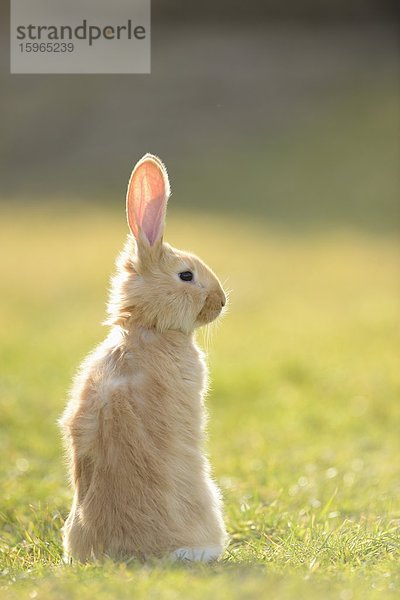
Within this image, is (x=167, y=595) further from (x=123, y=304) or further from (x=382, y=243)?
(x=382, y=243)

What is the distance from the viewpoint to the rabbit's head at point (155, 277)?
3686 mm

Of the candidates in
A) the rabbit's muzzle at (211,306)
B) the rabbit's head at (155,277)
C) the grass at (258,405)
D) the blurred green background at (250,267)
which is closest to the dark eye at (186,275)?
the rabbit's head at (155,277)

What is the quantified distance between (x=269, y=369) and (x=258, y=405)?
1011 millimetres

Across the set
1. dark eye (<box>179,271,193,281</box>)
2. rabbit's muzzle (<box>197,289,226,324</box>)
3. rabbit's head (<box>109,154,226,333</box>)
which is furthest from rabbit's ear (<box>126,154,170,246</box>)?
rabbit's muzzle (<box>197,289,226,324</box>)

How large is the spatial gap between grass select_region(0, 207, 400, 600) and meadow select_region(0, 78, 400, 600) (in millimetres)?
17

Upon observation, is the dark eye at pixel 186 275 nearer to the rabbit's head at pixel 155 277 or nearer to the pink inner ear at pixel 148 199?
the rabbit's head at pixel 155 277

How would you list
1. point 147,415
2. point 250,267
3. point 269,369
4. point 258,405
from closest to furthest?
point 147,415, point 258,405, point 269,369, point 250,267

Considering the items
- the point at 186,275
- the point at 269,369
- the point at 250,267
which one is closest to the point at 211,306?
the point at 186,275

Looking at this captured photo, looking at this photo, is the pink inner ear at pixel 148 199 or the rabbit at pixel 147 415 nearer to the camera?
the rabbit at pixel 147 415

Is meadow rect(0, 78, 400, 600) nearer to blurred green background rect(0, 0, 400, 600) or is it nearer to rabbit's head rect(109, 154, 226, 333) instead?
blurred green background rect(0, 0, 400, 600)

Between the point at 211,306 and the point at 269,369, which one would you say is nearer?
the point at 211,306

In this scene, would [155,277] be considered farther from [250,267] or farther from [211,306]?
[250,267]

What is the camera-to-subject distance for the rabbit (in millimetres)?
3447

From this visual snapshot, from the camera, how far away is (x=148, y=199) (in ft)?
12.4
